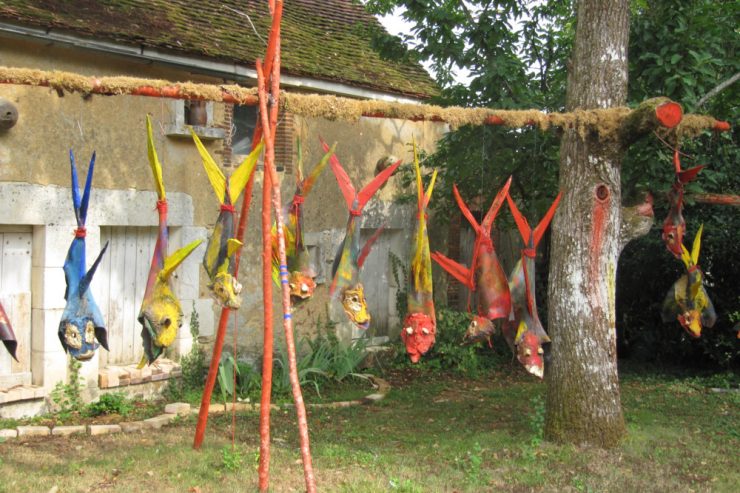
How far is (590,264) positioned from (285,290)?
2830 millimetres

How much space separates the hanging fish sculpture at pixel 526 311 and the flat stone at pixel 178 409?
12.0ft

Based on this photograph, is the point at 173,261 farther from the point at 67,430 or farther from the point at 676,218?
the point at 676,218

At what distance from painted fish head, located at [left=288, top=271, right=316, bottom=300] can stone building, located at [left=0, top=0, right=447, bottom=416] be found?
2.23 metres

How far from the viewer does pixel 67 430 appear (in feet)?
23.6

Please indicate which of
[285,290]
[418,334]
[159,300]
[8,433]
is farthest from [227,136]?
[285,290]

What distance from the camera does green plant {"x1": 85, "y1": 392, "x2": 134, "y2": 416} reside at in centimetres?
792

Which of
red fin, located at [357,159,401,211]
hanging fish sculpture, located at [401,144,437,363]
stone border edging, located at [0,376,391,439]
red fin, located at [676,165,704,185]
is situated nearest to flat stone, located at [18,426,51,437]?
stone border edging, located at [0,376,391,439]

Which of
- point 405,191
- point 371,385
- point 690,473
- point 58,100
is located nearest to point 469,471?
point 690,473

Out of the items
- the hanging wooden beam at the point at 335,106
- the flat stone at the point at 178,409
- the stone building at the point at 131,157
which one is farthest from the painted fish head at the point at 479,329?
the flat stone at the point at 178,409

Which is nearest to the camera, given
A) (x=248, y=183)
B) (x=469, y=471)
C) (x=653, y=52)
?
(x=248, y=183)

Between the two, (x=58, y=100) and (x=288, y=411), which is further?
(x=288, y=411)

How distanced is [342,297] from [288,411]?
3.45m

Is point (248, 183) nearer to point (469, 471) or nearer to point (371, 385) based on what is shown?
point (469, 471)

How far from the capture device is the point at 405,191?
11.6 m
